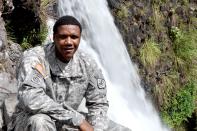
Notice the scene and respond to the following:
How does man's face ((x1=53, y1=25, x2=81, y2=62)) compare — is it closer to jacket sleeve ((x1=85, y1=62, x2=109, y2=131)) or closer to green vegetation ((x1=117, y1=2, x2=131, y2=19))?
jacket sleeve ((x1=85, y1=62, x2=109, y2=131))

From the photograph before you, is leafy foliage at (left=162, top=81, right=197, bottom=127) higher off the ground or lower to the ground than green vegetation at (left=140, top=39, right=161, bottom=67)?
lower

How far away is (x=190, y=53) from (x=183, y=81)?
2.27 ft

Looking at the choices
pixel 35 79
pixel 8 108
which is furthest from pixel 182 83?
pixel 35 79

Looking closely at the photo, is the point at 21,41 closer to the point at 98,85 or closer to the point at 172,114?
the point at 98,85

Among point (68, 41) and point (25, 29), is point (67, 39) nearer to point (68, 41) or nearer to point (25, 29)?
point (68, 41)

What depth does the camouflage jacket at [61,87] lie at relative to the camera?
400cm

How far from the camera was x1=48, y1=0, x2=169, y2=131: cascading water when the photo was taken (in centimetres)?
920

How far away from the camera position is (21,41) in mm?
7555

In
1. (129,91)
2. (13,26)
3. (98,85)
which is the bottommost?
(129,91)

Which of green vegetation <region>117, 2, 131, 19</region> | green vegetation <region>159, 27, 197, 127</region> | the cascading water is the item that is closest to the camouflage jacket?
the cascading water

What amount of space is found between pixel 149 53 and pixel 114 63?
1.18 meters

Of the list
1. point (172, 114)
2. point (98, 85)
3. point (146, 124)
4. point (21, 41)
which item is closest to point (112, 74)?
point (146, 124)

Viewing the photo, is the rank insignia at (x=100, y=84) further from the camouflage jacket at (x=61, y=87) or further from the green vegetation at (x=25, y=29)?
the green vegetation at (x=25, y=29)

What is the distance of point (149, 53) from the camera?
1073cm
